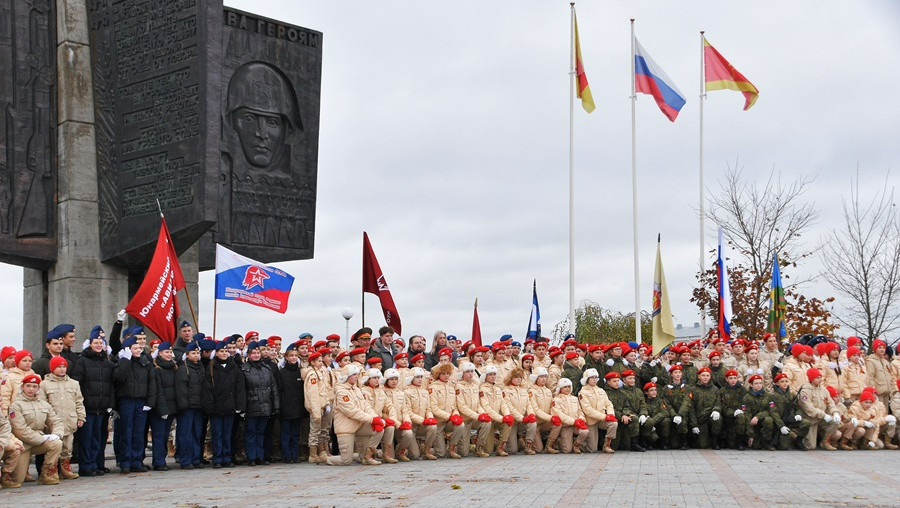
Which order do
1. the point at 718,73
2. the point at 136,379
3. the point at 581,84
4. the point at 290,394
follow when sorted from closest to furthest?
the point at 136,379
the point at 290,394
the point at 581,84
the point at 718,73

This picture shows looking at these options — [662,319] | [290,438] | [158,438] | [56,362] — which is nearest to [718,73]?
[662,319]

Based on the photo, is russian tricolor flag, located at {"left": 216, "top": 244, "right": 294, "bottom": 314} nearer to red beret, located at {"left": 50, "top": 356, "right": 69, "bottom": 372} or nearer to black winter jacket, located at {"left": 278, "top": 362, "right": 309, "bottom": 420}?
black winter jacket, located at {"left": 278, "top": 362, "right": 309, "bottom": 420}

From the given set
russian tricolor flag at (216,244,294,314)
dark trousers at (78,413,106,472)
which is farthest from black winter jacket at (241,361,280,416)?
russian tricolor flag at (216,244,294,314)

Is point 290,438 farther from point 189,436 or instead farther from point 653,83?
point 653,83

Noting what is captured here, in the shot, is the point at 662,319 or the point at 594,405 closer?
the point at 594,405

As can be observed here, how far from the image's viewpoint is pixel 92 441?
43.1ft

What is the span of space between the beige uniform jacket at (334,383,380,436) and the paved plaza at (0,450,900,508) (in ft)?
1.83

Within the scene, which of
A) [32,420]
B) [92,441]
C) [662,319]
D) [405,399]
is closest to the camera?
[32,420]

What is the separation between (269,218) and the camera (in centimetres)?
2047

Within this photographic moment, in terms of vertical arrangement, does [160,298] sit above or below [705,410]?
above

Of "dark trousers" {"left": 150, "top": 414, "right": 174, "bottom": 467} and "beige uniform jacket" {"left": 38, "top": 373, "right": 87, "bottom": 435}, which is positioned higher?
"beige uniform jacket" {"left": 38, "top": 373, "right": 87, "bottom": 435}

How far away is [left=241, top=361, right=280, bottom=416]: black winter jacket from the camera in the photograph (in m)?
14.5

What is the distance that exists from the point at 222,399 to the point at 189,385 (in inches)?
18.3

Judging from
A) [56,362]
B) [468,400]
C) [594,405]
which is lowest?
[594,405]
